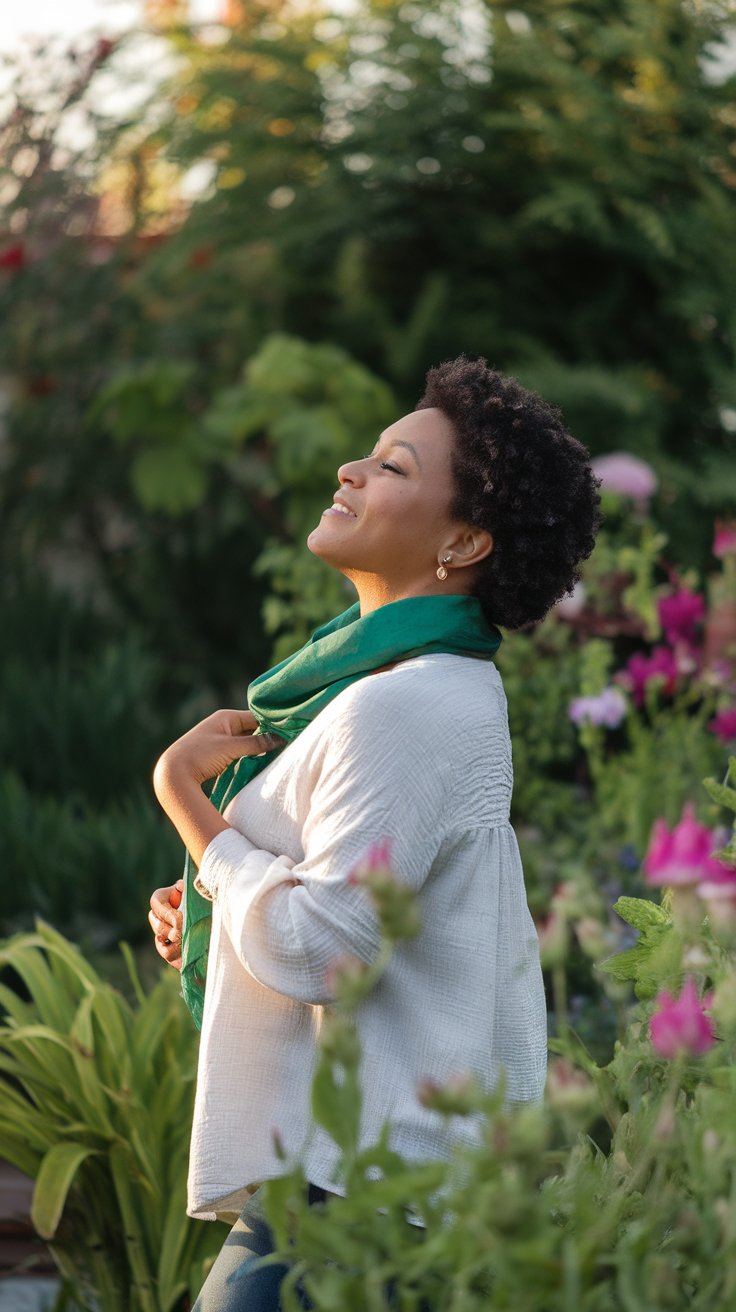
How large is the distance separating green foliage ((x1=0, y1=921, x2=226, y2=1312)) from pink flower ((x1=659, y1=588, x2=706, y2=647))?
181 cm

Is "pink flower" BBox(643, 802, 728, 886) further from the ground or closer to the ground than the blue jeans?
further from the ground

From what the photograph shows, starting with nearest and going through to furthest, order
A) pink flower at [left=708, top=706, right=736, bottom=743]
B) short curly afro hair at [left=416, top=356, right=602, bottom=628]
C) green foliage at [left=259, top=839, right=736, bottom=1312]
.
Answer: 1. green foliage at [left=259, top=839, right=736, bottom=1312]
2. short curly afro hair at [left=416, top=356, right=602, bottom=628]
3. pink flower at [left=708, top=706, right=736, bottom=743]

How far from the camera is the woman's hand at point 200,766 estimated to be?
1295mm

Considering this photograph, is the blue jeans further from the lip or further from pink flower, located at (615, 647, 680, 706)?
pink flower, located at (615, 647, 680, 706)

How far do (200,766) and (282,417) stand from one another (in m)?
3.76

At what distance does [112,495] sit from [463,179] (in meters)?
2.35

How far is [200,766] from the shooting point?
137cm

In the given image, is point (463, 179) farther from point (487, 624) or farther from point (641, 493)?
point (487, 624)

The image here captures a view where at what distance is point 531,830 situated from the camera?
143 inches

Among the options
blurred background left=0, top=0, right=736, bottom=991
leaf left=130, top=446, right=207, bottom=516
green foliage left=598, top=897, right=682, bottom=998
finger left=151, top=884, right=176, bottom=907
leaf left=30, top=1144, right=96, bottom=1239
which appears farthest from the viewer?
leaf left=130, top=446, right=207, bottom=516

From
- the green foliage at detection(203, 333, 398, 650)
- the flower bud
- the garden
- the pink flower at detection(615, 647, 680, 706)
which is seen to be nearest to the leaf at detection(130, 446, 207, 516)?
the garden

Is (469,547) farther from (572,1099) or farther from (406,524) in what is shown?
(572,1099)

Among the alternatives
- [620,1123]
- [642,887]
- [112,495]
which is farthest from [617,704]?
[112,495]

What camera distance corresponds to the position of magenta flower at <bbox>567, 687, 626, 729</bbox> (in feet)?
10.2
